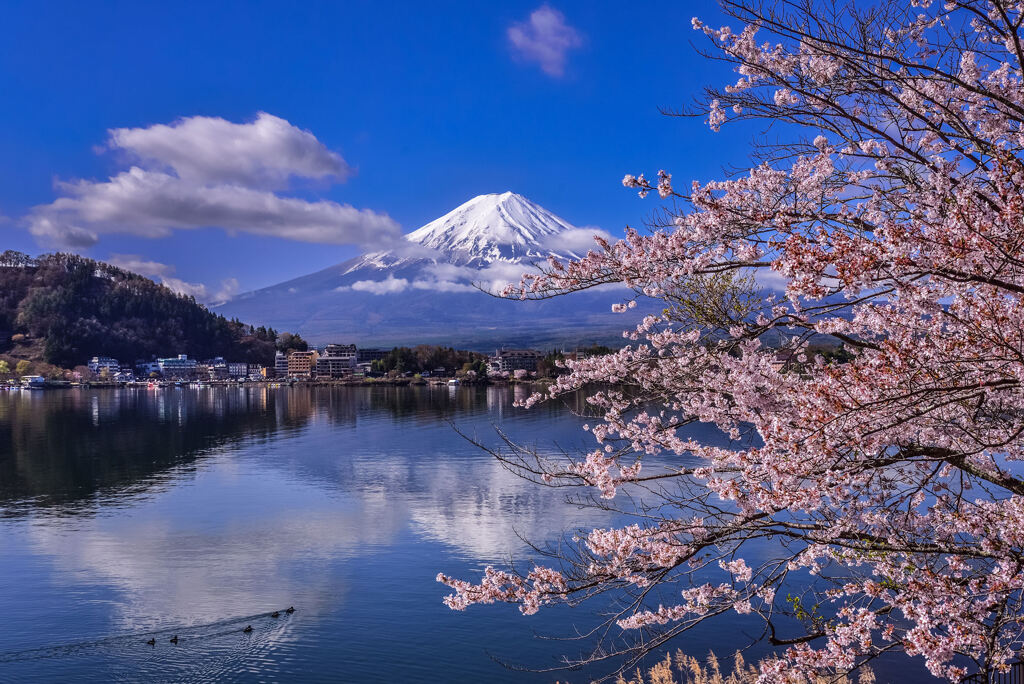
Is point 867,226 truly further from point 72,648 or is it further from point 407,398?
point 407,398

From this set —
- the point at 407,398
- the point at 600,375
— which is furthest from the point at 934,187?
the point at 407,398

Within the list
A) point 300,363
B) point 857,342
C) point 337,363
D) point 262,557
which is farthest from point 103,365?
point 857,342

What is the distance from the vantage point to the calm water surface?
39.6 ft

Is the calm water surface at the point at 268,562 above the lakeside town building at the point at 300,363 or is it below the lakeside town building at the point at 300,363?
below

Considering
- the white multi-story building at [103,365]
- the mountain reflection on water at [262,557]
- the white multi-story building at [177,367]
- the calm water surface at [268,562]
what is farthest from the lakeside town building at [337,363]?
the calm water surface at [268,562]

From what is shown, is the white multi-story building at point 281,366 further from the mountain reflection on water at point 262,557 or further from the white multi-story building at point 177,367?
the mountain reflection on water at point 262,557

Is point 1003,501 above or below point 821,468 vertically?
below

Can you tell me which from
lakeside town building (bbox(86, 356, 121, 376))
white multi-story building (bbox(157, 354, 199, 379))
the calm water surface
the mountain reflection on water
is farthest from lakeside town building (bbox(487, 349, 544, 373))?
lakeside town building (bbox(86, 356, 121, 376))

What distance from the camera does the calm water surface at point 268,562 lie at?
1206cm

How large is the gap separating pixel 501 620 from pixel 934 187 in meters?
11.4

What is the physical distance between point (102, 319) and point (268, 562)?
6516 inches

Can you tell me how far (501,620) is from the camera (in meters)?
13.7

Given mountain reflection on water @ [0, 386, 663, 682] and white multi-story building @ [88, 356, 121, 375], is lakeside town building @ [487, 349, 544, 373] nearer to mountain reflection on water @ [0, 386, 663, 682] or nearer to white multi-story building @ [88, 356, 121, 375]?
mountain reflection on water @ [0, 386, 663, 682]

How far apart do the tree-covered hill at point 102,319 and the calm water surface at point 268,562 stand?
12804 cm
